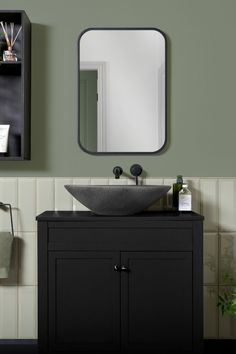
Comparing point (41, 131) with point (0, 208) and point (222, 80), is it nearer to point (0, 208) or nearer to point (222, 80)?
point (0, 208)

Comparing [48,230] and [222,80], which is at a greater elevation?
[222,80]

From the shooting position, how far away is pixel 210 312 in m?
2.69

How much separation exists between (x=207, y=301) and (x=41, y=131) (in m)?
1.41

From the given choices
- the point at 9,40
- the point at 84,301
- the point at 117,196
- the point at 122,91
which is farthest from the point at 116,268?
the point at 9,40

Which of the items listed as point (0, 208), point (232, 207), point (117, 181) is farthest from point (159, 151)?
point (0, 208)

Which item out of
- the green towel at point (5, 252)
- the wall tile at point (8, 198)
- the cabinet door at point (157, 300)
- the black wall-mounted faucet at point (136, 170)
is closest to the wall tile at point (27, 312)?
the green towel at point (5, 252)

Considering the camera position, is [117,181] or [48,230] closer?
[48,230]

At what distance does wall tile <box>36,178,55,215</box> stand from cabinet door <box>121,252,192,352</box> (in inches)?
26.1

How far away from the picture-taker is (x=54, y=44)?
2.70m

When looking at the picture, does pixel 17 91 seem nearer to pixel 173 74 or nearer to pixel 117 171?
pixel 117 171

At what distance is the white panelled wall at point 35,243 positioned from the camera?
2.69 meters

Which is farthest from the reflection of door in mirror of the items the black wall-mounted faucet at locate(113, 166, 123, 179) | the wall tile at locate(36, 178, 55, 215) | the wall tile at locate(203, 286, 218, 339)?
the wall tile at locate(203, 286, 218, 339)

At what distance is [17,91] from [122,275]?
50.1 inches

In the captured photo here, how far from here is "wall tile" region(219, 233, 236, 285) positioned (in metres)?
2.70
